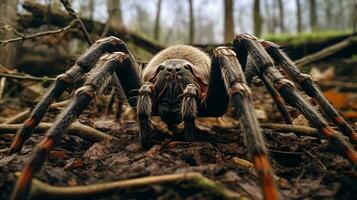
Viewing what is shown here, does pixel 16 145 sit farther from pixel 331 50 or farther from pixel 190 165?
pixel 331 50

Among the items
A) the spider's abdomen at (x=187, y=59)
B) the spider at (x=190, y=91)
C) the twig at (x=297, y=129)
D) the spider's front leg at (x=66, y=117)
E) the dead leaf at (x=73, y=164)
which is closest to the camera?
the spider's front leg at (x=66, y=117)

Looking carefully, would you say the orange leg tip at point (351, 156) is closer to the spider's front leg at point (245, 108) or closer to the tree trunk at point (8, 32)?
the spider's front leg at point (245, 108)

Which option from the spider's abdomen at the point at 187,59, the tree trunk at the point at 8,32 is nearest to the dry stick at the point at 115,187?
the spider's abdomen at the point at 187,59

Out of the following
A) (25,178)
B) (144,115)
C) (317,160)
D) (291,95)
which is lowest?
(317,160)

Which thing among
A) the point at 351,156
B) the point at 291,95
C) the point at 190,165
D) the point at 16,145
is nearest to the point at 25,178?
the point at 16,145

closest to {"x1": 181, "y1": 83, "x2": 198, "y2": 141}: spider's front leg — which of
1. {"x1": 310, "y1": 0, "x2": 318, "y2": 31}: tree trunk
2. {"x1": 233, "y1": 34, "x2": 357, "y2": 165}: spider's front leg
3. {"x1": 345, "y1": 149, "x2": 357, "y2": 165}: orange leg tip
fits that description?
{"x1": 233, "y1": 34, "x2": 357, "y2": 165}: spider's front leg

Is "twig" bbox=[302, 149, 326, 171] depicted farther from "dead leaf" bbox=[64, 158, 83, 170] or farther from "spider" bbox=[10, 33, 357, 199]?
"dead leaf" bbox=[64, 158, 83, 170]
